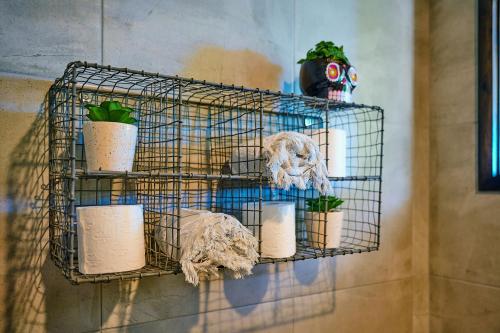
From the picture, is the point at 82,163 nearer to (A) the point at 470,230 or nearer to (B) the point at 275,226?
(B) the point at 275,226

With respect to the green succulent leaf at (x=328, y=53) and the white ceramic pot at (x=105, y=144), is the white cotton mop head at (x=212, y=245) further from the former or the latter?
the green succulent leaf at (x=328, y=53)

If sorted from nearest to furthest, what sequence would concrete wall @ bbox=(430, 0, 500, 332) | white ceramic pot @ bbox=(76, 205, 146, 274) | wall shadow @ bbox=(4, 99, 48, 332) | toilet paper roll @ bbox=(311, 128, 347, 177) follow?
white ceramic pot @ bbox=(76, 205, 146, 274) → wall shadow @ bbox=(4, 99, 48, 332) → toilet paper roll @ bbox=(311, 128, 347, 177) → concrete wall @ bbox=(430, 0, 500, 332)

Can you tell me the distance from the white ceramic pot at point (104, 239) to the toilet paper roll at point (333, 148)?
51 centimetres

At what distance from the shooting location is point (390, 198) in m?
1.41

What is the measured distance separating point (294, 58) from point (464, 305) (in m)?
1.00

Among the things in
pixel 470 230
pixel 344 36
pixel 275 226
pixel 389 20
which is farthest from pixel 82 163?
pixel 470 230

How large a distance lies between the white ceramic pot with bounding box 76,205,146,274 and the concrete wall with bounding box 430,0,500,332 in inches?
45.0

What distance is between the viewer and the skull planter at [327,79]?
41.1 inches

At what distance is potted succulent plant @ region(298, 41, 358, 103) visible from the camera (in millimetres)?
1046

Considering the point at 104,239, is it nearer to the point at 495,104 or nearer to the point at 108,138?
the point at 108,138

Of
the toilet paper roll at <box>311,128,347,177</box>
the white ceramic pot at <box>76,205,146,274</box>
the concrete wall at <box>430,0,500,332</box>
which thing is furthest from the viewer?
the concrete wall at <box>430,0,500,332</box>

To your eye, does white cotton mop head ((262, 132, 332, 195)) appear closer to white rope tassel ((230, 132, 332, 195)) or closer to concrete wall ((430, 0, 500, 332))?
white rope tassel ((230, 132, 332, 195))

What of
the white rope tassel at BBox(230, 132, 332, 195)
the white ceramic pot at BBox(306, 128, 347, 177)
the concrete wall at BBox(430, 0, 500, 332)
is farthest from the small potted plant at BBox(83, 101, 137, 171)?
the concrete wall at BBox(430, 0, 500, 332)

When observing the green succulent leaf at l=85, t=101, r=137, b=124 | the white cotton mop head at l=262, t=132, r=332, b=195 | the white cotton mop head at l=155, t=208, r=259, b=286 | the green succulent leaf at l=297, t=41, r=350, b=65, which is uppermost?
the green succulent leaf at l=297, t=41, r=350, b=65
